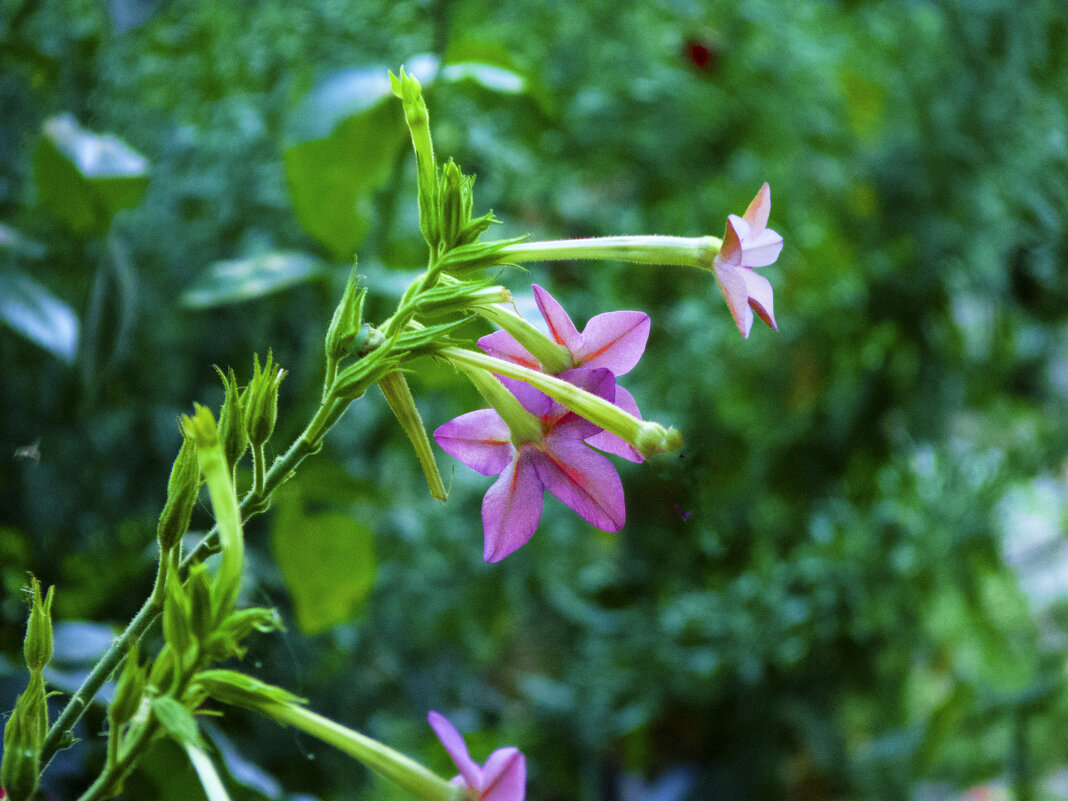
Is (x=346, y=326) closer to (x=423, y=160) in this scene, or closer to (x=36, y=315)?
(x=423, y=160)

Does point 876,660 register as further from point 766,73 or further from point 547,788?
point 766,73

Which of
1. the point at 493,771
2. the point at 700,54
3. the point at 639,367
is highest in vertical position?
the point at 700,54

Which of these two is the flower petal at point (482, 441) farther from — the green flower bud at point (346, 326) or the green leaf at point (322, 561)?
the green leaf at point (322, 561)

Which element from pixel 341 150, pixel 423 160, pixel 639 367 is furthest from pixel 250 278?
pixel 639 367

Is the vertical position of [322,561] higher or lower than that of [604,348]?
lower

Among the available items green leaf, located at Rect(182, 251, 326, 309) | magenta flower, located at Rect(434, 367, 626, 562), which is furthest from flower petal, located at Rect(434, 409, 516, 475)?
green leaf, located at Rect(182, 251, 326, 309)

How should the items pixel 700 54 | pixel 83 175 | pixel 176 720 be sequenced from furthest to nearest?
pixel 700 54 < pixel 83 175 < pixel 176 720

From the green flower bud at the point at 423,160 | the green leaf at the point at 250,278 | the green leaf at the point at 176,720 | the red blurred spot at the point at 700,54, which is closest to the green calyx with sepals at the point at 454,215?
the green flower bud at the point at 423,160
